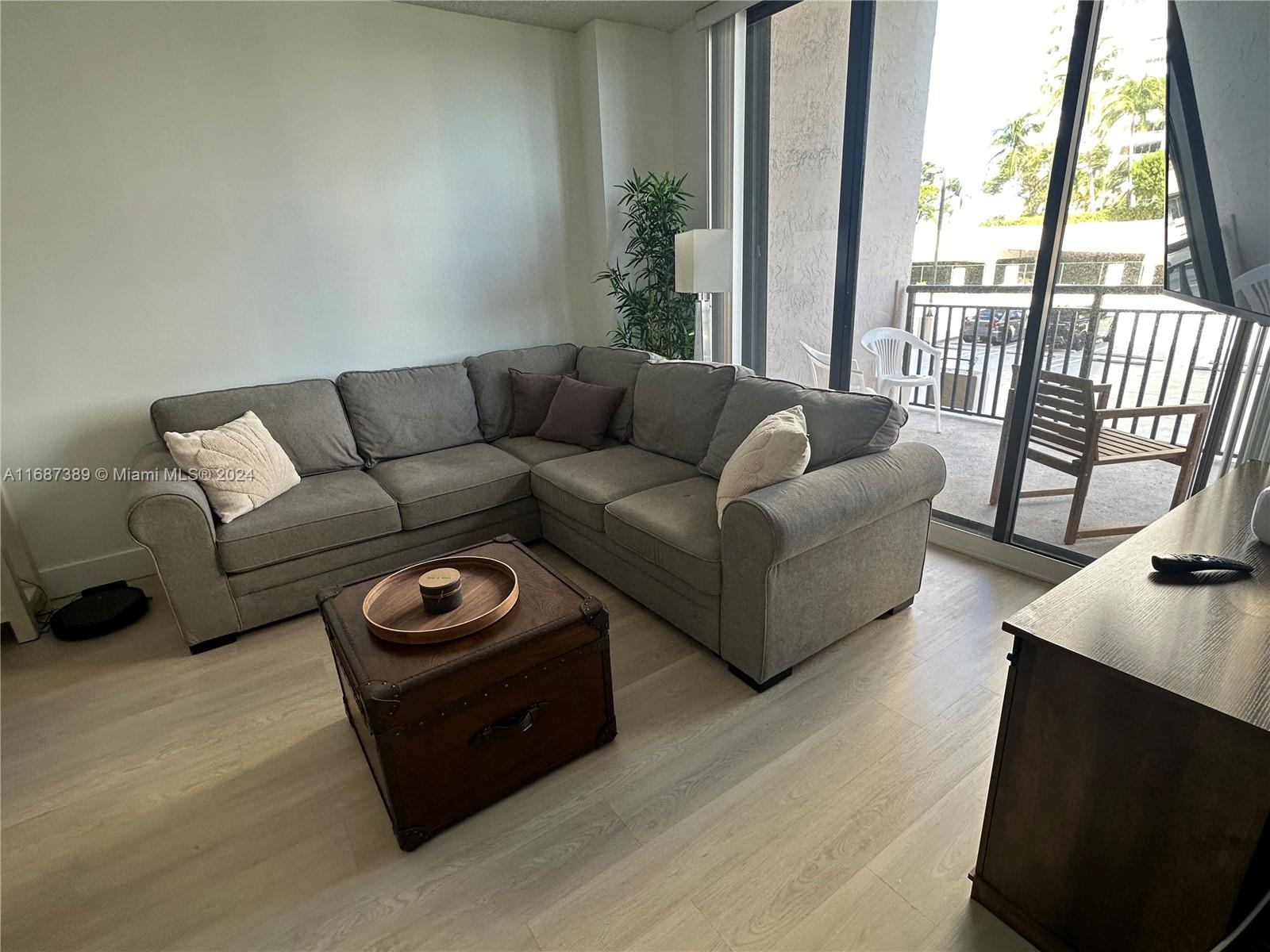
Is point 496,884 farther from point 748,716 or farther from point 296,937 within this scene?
point 748,716

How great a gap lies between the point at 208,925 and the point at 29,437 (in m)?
2.48

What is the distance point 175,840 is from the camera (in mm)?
1642

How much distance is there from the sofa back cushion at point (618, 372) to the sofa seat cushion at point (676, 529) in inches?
30.3

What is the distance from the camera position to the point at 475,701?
5.17 ft

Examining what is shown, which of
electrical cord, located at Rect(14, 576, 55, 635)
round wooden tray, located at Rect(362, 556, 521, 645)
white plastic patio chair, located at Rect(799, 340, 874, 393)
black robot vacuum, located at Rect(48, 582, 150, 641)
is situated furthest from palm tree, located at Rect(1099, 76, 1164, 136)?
electrical cord, located at Rect(14, 576, 55, 635)

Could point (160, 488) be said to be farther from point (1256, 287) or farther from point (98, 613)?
point (1256, 287)

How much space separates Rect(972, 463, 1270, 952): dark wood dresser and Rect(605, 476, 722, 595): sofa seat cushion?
3.35 feet

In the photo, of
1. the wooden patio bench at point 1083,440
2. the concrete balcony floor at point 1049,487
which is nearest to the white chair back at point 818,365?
the concrete balcony floor at point 1049,487

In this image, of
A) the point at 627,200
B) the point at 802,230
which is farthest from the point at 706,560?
the point at 627,200

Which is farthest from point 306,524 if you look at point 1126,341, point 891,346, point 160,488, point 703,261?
point 1126,341

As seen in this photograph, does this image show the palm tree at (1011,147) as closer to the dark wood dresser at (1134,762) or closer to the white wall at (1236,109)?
the white wall at (1236,109)

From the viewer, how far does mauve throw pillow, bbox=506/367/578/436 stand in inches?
137

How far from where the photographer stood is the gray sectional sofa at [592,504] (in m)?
2.03

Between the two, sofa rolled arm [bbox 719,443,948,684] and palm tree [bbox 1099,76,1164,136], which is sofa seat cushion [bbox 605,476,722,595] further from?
palm tree [bbox 1099,76,1164,136]
